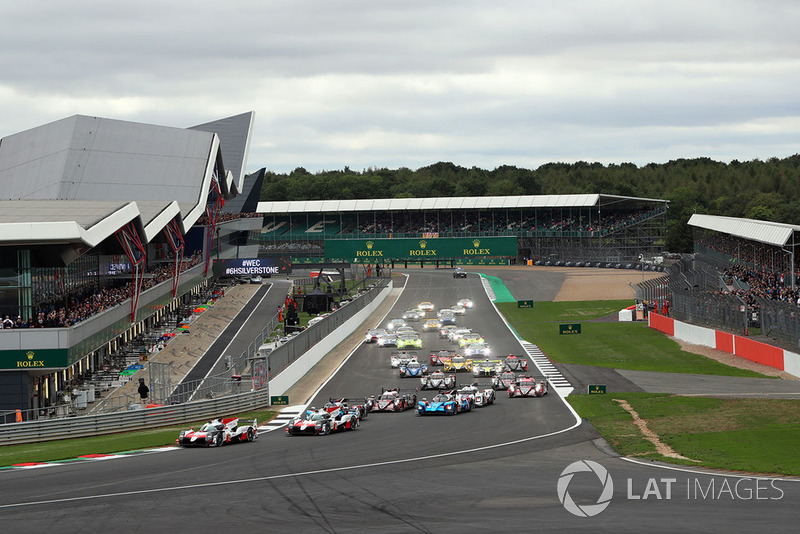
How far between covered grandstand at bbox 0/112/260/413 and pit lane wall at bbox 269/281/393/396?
1001cm

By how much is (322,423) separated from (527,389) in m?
13.2

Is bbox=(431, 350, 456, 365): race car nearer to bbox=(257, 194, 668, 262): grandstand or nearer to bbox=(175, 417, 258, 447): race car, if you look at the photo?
bbox=(175, 417, 258, 447): race car

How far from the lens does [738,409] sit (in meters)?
37.8

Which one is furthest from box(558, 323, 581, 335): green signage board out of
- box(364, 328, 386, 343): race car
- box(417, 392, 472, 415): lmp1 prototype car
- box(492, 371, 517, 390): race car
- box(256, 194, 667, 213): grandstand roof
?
box(256, 194, 667, 213): grandstand roof

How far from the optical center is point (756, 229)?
71625mm

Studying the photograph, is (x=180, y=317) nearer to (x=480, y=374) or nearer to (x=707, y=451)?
(x=480, y=374)

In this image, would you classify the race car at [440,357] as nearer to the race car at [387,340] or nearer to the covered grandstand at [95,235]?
the race car at [387,340]

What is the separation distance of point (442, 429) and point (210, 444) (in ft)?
27.5

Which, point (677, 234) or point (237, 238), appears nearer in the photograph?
point (237, 238)

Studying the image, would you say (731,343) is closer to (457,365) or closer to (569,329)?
(569,329)

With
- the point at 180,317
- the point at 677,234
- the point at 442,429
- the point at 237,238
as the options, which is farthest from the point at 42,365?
the point at 677,234

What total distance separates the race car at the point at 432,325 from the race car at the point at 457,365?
23.0 metres

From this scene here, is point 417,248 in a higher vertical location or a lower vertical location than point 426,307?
higher

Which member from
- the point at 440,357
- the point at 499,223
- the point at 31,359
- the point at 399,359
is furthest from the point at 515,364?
the point at 499,223
